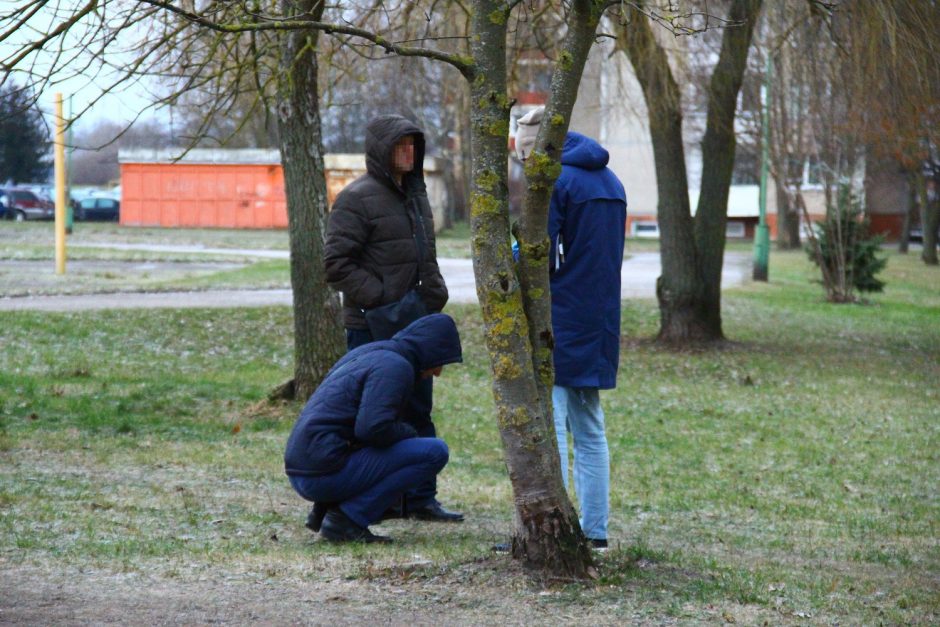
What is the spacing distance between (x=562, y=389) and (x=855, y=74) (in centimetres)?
828

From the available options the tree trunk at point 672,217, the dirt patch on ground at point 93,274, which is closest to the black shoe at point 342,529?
the tree trunk at point 672,217

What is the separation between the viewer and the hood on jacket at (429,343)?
5.67 metres

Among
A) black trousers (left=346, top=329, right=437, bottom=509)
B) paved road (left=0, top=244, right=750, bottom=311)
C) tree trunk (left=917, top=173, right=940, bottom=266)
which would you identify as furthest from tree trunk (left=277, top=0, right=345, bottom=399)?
tree trunk (left=917, top=173, right=940, bottom=266)

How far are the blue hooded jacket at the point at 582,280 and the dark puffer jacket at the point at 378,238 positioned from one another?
1.18 m

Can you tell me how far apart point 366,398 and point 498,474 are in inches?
114

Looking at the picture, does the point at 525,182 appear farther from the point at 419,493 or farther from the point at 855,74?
the point at 855,74

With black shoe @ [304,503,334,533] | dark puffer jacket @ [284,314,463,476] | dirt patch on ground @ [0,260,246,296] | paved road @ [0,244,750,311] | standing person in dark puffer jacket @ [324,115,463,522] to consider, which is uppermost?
standing person in dark puffer jacket @ [324,115,463,522]

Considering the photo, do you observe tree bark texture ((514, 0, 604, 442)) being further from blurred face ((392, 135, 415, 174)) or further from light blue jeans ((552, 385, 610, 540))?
blurred face ((392, 135, 415, 174))

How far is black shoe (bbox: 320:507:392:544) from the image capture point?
575cm

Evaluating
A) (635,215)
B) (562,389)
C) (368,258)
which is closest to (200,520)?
(368,258)

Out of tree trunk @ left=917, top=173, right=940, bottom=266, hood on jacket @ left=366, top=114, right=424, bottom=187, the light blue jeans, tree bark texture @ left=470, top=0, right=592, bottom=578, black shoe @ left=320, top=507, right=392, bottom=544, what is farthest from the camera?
tree trunk @ left=917, top=173, right=940, bottom=266

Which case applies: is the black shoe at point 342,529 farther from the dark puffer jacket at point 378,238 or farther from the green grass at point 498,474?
the dark puffer jacket at point 378,238

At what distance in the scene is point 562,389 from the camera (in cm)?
566

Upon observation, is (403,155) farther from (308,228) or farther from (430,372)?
(308,228)
